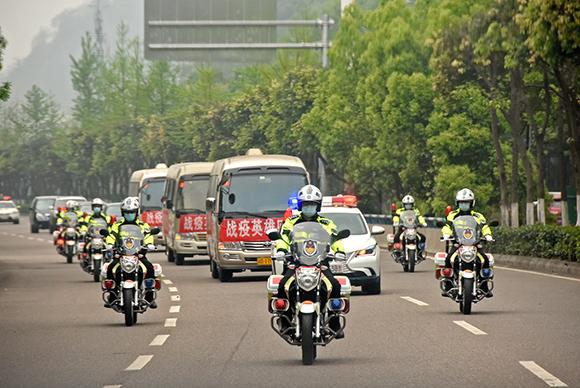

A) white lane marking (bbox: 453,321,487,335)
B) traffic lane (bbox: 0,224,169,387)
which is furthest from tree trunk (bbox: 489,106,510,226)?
white lane marking (bbox: 453,321,487,335)

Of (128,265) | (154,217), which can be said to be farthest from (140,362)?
(154,217)

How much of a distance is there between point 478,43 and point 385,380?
2865cm

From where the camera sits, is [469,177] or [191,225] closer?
[191,225]

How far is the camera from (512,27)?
39844mm

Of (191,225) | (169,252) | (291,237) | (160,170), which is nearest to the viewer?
(291,237)

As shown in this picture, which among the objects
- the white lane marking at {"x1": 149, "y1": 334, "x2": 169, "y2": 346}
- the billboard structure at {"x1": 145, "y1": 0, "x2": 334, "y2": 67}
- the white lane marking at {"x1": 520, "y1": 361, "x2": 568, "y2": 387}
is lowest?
the white lane marking at {"x1": 149, "y1": 334, "x2": 169, "y2": 346}

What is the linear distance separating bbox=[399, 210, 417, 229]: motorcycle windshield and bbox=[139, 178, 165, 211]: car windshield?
1687 cm

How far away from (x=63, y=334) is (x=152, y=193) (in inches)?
1305

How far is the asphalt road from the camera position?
14180 millimetres

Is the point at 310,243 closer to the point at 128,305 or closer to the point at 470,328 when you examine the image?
the point at 470,328

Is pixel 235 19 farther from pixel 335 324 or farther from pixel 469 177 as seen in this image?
pixel 335 324

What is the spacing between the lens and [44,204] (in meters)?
88.1

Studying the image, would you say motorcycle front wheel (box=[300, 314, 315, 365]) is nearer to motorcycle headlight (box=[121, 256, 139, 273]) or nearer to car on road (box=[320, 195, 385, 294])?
motorcycle headlight (box=[121, 256, 139, 273])

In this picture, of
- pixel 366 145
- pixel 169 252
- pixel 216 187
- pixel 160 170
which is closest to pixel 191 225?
pixel 169 252
